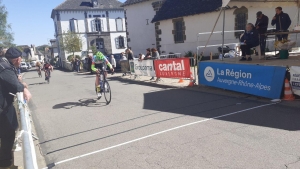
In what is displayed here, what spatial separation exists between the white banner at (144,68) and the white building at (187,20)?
320 inches

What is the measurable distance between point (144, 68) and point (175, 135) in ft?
31.7

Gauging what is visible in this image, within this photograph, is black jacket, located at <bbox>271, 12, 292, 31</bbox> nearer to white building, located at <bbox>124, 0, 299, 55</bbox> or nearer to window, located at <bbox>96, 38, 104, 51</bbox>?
white building, located at <bbox>124, 0, 299, 55</bbox>

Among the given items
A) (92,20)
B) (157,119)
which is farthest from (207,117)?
(92,20)

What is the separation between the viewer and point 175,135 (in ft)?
17.6

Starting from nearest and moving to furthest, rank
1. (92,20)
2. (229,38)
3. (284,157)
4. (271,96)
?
→ 1. (284,157)
2. (271,96)
3. (229,38)
4. (92,20)

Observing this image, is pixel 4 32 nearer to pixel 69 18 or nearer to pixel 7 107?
pixel 69 18

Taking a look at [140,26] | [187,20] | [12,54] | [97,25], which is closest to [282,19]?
[12,54]

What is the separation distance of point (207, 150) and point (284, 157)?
120 cm

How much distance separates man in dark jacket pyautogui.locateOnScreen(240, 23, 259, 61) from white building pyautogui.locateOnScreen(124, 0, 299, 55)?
9.54m

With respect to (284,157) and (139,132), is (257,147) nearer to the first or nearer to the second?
(284,157)

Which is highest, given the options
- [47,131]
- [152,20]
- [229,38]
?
[152,20]

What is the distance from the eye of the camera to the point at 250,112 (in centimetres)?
650

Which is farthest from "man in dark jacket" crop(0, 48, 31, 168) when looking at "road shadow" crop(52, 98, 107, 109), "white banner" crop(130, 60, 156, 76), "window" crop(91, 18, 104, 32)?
"window" crop(91, 18, 104, 32)

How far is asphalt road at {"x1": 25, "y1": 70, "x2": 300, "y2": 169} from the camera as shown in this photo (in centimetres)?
423
